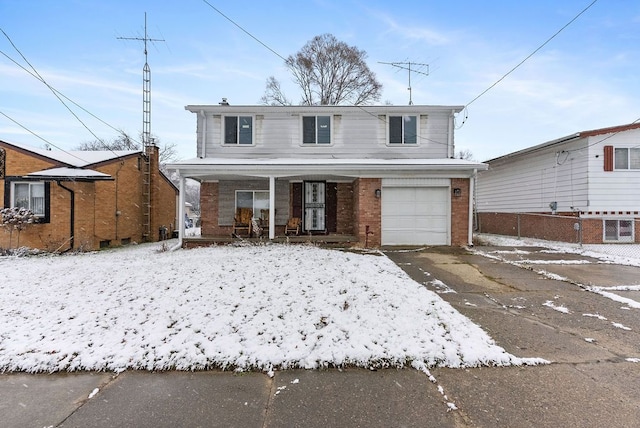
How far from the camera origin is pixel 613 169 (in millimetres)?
11531

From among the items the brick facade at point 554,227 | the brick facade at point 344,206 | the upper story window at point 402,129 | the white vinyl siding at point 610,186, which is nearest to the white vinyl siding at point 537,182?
the white vinyl siding at point 610,186

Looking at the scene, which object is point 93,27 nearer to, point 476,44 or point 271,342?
point 271,342

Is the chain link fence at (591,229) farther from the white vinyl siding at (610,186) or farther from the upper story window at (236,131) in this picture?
the upper story window at (236,131)

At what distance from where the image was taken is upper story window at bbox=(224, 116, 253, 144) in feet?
42.6

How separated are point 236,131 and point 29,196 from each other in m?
7.99

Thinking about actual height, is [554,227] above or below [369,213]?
below

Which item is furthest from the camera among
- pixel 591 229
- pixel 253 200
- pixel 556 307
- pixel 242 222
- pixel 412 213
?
pixel 253 200

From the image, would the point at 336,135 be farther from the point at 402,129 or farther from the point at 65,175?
the point at 65,175

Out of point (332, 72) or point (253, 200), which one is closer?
point (253, 200)

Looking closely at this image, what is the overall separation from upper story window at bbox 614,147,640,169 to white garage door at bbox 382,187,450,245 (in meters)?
6.42

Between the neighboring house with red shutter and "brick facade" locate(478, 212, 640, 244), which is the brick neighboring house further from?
the neighboring house with red shutter

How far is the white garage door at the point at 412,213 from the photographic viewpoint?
11.2m

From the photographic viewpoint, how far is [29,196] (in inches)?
478

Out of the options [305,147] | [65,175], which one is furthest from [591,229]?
[65,175]
